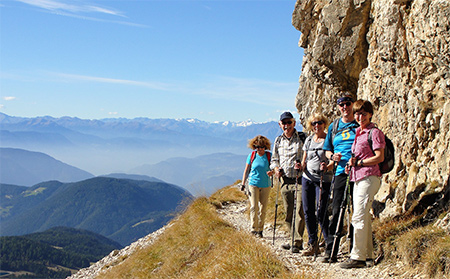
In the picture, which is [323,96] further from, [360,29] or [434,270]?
[434,270]

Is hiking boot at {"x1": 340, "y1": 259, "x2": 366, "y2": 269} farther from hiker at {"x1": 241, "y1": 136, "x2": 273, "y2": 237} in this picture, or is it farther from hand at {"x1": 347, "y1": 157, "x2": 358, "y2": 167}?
hiker at {"x1": 241, "y1": 136, "x2": 273, "y2": 237}

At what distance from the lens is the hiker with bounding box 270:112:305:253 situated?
31.8 feet

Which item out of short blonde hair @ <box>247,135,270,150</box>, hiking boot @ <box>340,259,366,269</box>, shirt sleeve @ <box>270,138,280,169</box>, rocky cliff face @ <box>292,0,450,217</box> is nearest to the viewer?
hiking boot @ <box>340,259,366,269</box>

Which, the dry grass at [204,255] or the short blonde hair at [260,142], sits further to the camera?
the short blonde hair at [260,142]

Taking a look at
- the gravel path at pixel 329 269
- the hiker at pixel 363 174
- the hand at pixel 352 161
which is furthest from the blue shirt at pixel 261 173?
the hand at pixel 352 161

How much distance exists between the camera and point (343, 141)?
26.4ft

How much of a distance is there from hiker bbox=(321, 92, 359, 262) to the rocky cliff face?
198 cm

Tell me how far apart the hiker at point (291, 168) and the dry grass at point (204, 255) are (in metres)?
1.23

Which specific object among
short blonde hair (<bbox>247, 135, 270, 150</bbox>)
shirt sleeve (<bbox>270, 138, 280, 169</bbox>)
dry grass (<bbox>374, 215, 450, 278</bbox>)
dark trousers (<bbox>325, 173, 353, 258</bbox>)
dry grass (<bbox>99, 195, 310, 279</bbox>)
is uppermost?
short blonde hair (<bbox>247, 135, 270, 150</bbox>)

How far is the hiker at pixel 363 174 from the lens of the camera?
7234 mm

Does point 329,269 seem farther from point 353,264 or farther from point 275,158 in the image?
point 275,158

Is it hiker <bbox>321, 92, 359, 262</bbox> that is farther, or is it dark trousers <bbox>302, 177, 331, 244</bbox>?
dark trousers <bbox>302, 177, 331, 244</bbox>

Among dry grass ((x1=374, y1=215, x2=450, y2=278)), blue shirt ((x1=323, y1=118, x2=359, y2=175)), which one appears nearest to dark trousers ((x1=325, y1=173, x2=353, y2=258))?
blue shirt ((x1=323, y1=118, x2=359, y2=175))

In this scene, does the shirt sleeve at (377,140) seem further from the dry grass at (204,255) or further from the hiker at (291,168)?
the dry grass at (204,255)
